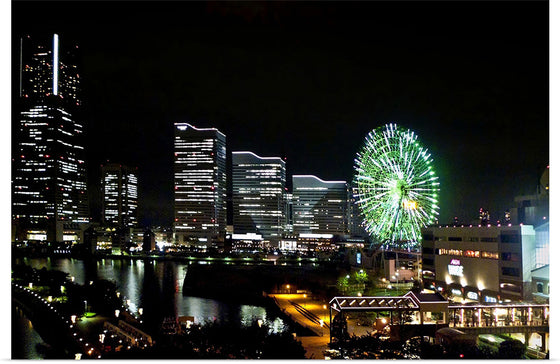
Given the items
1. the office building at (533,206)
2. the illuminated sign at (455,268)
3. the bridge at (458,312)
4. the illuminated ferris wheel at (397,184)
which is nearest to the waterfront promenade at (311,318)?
the bridge at (458,312)

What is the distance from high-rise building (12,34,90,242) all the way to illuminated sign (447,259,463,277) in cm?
4644

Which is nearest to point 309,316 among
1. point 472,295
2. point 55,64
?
point 472,295

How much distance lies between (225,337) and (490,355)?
4.65m

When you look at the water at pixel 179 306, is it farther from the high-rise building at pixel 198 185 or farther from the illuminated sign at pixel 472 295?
the high-rise building at pixel 198 185

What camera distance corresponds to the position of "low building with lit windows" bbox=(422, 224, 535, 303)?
13.1 metres

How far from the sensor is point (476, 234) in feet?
49.9

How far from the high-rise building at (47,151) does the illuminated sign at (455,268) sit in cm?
4644

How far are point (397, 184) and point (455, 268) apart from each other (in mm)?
3115

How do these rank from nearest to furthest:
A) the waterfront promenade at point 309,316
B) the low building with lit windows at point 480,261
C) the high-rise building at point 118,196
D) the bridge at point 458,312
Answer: the bridge at point 458,312, the waterfront promenade at point 309,316, the low building with lit windows at point 480,261, the high-rise building at point 118,196

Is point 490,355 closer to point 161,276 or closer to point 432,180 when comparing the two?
point 432,180

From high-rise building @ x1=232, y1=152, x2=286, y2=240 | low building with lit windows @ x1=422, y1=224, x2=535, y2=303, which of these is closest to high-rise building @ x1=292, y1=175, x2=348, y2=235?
high-rise building @ x1=232, y1=152, x2=286, y2=240

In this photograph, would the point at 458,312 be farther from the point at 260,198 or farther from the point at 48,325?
the point at 260,198

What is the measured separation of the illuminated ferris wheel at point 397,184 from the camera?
16.6 m

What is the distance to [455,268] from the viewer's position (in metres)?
16.2
